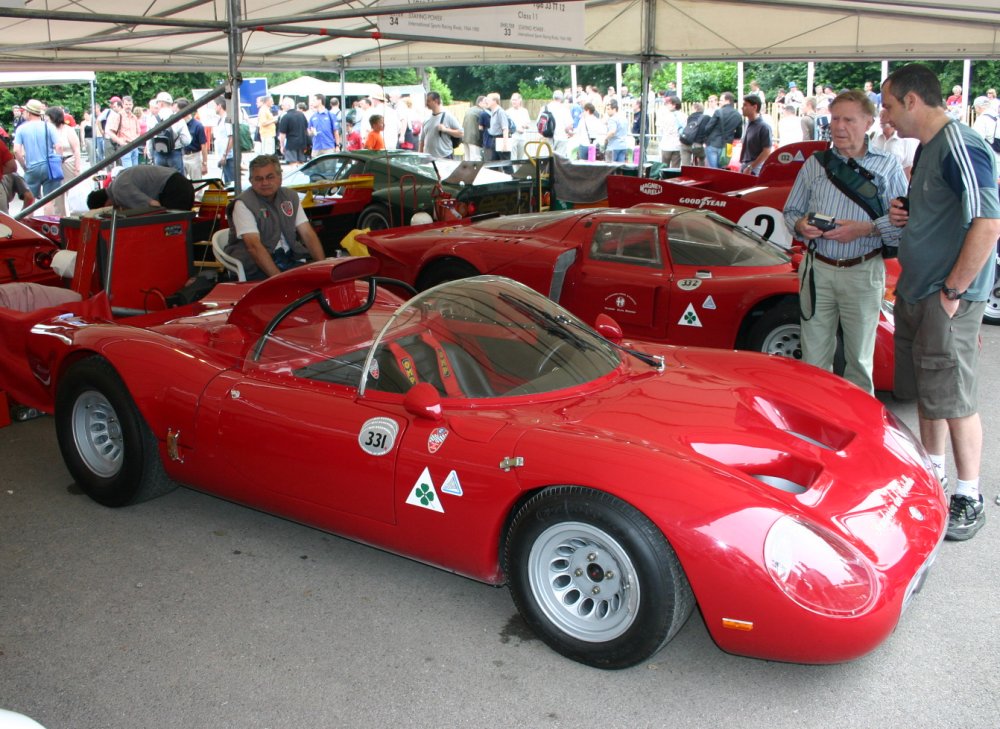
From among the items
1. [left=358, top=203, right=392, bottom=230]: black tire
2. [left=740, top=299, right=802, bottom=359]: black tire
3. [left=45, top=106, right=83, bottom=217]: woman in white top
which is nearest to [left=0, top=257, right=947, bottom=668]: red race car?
[left=740, top=299, right=802, bottom=359]: black tire

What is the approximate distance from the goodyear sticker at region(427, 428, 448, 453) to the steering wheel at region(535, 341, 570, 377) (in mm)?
494

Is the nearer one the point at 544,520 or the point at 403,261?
the point at 544,520

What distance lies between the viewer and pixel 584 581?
9.82 feet

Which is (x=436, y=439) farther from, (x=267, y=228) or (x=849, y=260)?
(x=267, y=228)

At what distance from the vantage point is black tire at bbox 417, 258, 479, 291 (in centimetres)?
705

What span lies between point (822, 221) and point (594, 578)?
7.62ft

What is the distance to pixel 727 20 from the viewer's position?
36.0ft

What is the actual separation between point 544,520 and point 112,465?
2403 mm

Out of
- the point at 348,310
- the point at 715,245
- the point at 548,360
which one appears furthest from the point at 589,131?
the point at 548,360

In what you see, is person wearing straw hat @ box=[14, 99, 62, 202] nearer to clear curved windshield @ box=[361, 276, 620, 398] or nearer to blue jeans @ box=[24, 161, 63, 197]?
blue jeans @ box=[24, 161, 63, 197]

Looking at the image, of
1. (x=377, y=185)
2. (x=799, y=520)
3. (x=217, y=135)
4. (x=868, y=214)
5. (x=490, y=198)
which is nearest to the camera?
(x=799, y=520)

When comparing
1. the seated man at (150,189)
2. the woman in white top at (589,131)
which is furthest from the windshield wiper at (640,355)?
the woman in white top at (589,131)

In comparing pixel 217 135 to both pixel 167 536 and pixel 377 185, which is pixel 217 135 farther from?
pixel 167 536

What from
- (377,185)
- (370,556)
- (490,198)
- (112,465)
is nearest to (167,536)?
(112,465)
